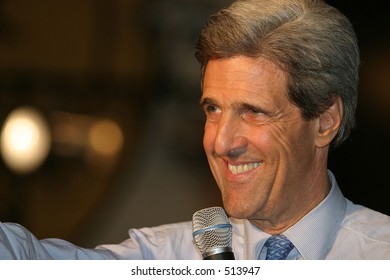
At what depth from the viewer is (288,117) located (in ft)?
5.16

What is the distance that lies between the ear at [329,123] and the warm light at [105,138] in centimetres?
125

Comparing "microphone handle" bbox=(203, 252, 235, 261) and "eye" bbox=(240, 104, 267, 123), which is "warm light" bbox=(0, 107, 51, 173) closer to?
"eye" bbox=(240, 104, 267, 123)

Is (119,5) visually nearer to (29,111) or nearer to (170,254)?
(29,111)

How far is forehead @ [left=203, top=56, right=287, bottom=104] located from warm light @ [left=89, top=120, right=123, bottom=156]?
1.26 metres

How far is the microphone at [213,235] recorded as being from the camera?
135 centimetres

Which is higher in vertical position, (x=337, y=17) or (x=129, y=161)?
(x=337, y=17)

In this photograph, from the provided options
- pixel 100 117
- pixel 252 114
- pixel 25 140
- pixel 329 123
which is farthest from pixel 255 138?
pixel 25 140

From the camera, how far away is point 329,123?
1.61 meters

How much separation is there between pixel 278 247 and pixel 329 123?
0.25 meters

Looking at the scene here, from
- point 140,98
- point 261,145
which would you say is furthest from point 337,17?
point 140,98

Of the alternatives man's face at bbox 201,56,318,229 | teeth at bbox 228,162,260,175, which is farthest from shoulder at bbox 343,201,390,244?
teeth at bbox 228,162,260,175

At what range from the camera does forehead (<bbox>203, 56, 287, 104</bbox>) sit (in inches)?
60.3

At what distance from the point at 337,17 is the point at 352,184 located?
522mm

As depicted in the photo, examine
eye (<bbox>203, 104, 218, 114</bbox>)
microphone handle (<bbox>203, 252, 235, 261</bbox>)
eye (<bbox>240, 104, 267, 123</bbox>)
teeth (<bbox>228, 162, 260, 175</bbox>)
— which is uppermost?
eye (<bbox>203, 104, 218, 114</bbox>)
